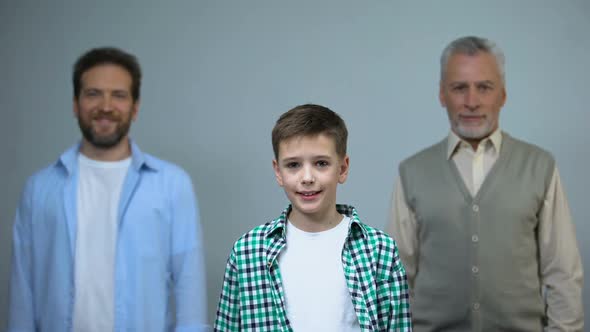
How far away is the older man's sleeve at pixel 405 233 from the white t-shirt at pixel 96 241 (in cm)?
99

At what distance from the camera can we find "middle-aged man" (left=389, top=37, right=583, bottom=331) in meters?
2.68

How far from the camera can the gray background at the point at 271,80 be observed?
3.06 m

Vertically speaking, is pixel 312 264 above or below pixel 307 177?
below

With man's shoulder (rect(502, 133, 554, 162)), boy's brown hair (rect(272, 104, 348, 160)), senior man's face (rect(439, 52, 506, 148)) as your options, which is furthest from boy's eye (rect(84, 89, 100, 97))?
man's shoulder (rect(502, 133, 554, 162))

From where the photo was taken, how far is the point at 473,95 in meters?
2.91

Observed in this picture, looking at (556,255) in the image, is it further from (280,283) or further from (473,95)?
(280,283)

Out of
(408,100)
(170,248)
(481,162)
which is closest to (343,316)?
(170,248)

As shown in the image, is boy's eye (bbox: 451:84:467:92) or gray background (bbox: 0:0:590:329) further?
gray background (bbox: 0:0:590:329)

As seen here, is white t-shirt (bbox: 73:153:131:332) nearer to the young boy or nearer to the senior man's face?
the young boy

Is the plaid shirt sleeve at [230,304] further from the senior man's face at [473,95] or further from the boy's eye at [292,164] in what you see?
the senior man's face at [473,95]

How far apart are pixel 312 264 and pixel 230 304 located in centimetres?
24

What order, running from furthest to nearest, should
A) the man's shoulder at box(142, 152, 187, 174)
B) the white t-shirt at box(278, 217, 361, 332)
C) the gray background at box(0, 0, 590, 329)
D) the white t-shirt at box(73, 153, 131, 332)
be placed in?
the gray background at box(0, 0, 590, 329)
the man's shoulder at box(142, 152, 187, 174)
the white t-shirt at box(73, 153, 131, 332)
the white t-shirt at box(278, 217, 361, 332)

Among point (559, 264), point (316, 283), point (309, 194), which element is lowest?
point (559, 264)

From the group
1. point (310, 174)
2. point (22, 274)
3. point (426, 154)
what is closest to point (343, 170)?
point (310, 174)
